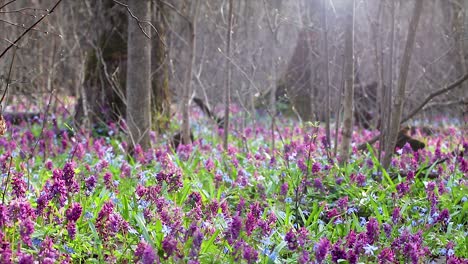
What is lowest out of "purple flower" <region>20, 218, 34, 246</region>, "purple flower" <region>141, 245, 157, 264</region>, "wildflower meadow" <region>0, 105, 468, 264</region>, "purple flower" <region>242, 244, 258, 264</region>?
"wildflower meadow" <region>0, 105, 468, 264</region>

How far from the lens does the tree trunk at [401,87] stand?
4.47 m

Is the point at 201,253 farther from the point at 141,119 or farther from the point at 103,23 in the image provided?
the point at 103,23

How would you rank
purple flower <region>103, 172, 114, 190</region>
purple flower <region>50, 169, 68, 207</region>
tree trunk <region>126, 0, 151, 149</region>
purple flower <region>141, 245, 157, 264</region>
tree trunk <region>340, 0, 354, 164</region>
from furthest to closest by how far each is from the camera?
tree trunk <region>126, 0, 151, 149</region>, tree trunk <region>340, 0, 354, 164</region>, purple flower <region>103, 172, 114, 190</region>, purple flower <region>50, 169, 68, 207</region>, purple flower <region>141, 245, 157, 264</region>

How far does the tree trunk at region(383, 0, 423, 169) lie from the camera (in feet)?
14.7

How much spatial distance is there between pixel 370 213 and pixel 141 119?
8.48ft

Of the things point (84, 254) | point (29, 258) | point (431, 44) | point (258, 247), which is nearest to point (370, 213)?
point (258, 247)

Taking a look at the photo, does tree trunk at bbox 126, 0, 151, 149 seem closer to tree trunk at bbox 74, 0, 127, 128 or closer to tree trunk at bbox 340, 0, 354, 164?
tree trunk at bbox 340, 0, 354, 164

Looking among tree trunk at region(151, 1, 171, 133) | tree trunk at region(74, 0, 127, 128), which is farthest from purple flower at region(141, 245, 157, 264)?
tree trunk at region(74, 0, 127, 128)

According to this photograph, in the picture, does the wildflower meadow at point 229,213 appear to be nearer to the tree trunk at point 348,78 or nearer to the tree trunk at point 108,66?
the tree trunk at point 348,78

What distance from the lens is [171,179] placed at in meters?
3.40

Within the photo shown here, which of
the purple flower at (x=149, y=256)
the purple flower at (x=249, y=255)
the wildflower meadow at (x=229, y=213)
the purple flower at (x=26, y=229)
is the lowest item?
the wildflower meadow at (x=229, y=213)

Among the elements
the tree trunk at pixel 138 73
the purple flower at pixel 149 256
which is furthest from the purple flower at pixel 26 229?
the tree trunk at pixel 138 73

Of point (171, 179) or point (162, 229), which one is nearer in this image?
point (162, 229)

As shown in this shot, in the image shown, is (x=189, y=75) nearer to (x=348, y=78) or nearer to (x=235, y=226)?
(x=348, y=78)
